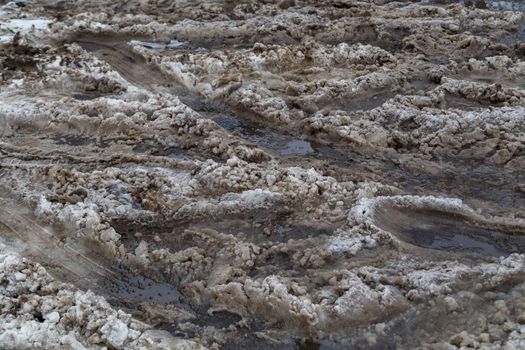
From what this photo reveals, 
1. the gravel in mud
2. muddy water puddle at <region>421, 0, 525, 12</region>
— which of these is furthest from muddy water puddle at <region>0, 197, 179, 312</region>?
muddy water puddle at <region>421, 0, 525, 12</region>

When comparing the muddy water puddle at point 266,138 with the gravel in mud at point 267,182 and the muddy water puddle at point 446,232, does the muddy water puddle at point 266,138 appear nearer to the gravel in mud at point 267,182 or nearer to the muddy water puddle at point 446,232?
the gravel in mud at point 267,182

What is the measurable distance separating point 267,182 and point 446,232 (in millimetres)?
1439

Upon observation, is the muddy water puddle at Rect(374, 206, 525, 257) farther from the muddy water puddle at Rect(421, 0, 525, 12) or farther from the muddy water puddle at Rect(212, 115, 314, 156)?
the muddy water puddle at Rect(421, 0, 525, 12)

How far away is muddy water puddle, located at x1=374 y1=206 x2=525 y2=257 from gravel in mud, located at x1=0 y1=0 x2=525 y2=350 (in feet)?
0.05

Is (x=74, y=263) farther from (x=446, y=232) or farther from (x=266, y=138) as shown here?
(x=446, y=232)

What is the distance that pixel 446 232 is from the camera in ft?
13.4

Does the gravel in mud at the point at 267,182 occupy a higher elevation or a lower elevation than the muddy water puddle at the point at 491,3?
lower

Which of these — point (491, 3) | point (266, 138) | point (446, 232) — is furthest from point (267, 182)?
point (491, 3)

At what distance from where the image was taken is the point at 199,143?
507cm

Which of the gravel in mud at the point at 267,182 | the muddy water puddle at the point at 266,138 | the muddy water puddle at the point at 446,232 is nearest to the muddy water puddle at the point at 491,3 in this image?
the gravel in mud at the point at 267,182

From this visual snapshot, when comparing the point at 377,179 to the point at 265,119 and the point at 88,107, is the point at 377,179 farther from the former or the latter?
the point at 88,107

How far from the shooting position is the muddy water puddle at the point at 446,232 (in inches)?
155

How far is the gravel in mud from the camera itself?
3.47m

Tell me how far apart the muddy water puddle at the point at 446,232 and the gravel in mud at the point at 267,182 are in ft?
0.05
